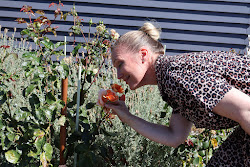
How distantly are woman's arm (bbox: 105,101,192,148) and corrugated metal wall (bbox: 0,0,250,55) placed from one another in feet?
11.6

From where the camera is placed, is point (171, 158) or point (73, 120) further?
point (171, 158)

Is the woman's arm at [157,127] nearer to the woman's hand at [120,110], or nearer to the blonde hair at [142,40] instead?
the woman's hand at [120,110]

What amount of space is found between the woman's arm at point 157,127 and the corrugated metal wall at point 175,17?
3531 mm

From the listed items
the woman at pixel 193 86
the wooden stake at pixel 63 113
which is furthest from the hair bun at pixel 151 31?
the wooden stake at pixel 63 113

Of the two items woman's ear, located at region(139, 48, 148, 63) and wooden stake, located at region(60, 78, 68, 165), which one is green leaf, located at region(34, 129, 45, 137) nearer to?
wooden stake, located at region(60, 78, 68, 165)

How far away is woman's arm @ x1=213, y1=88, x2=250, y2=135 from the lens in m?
1.18

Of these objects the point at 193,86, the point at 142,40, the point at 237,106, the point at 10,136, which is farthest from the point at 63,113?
the point at 237,106

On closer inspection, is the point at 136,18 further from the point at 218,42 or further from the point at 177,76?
the point at 177,76

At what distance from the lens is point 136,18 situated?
5.15m

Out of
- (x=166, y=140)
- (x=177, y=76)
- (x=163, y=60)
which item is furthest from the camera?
(x=166, y=140)

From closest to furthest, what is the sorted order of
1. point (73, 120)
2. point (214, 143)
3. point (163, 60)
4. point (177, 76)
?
point (177, 76)
point (163, 60)
point (73, 120)
point (214, 143)

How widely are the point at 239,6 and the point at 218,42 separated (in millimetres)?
675

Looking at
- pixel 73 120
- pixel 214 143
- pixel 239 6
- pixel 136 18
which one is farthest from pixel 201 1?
pixel 73 120

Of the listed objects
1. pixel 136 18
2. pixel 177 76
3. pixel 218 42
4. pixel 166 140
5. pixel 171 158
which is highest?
pixel 136 18
